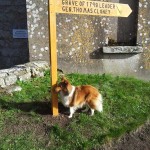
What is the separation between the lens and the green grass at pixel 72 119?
15.8 feet

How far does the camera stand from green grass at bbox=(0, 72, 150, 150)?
15.8ft

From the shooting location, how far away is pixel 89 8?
516cm

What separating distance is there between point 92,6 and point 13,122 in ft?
7.53

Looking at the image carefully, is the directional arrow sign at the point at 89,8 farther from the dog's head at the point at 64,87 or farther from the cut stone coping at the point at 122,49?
the cut stone coping at the point at 122,49

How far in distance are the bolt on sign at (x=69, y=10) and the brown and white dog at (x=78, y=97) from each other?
19 centimetres

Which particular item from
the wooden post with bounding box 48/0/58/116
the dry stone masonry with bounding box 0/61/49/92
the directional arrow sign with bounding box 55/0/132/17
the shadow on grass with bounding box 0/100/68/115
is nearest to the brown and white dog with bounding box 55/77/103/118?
the wooden post with bounding box 48/0/58/116

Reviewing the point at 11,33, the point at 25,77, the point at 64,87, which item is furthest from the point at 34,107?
the point at 11,33

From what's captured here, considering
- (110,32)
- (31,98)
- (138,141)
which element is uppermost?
(110,32)

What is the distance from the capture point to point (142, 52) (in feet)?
23.8

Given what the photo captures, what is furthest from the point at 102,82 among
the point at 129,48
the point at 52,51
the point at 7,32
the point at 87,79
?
the point at 7,32

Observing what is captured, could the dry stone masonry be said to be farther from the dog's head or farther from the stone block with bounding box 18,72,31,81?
the dog's head

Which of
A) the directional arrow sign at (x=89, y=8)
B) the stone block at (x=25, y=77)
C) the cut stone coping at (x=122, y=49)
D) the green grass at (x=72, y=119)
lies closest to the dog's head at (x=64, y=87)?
the green grass at (x=72, y=119)

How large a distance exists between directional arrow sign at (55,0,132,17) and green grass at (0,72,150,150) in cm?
171

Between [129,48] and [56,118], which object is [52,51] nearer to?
[56,118]
